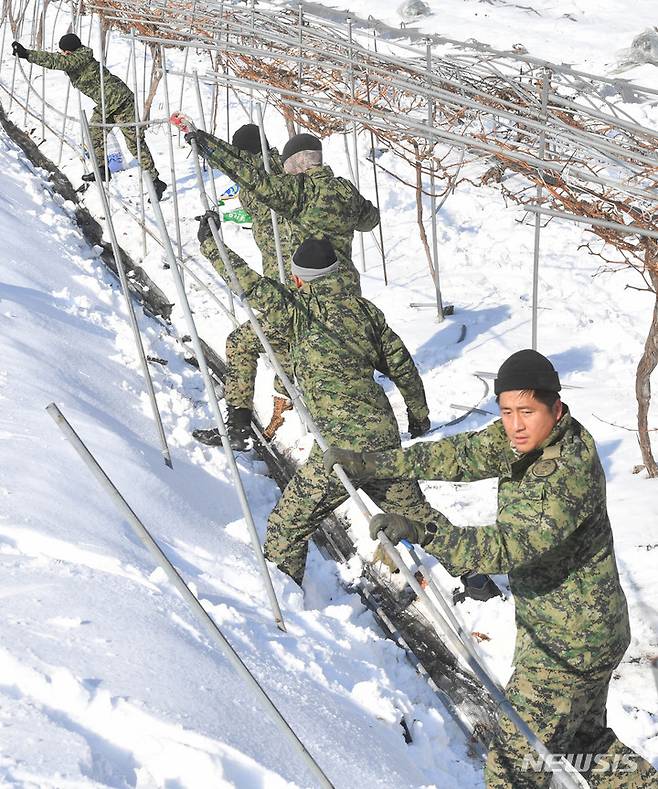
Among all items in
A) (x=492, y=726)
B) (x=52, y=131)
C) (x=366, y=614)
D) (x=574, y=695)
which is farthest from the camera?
(x=52, y=131)

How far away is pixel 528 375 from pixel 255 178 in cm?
250

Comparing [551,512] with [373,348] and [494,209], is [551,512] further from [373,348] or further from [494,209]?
[494,209]

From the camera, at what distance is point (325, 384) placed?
11.6 ft

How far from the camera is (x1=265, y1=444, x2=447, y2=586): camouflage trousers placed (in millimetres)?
3457

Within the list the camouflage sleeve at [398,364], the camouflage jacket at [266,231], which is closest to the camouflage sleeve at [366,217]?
the camouflage jacket at [266,231]

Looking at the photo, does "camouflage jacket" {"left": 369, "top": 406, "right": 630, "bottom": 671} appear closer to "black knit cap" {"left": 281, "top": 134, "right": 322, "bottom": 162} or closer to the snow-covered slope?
the snow-covered slope

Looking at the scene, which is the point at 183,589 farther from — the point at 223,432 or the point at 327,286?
the point at 327,286

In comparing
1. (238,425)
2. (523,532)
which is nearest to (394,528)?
(523,532)

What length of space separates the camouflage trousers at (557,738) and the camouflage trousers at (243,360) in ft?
8.19

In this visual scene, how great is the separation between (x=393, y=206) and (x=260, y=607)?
20.9 feet

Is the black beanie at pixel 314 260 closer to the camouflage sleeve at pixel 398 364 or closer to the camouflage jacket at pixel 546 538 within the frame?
the camouflage sleeve at pixel 398 364

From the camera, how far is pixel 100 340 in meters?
5.49

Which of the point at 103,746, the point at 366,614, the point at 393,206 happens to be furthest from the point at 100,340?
the point at 393,206

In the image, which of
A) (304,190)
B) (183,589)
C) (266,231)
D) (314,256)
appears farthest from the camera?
(266,231)
